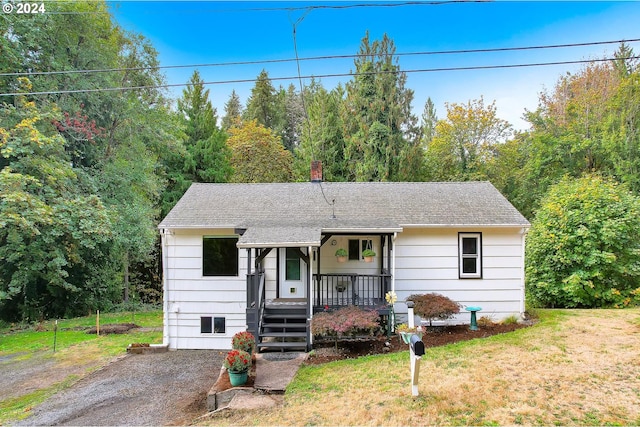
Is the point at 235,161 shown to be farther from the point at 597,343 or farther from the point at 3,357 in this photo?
the point at 597,343

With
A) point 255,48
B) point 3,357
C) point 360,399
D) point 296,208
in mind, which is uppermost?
point 255,48

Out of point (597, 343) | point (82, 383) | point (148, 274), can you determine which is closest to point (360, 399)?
point (597, 343)

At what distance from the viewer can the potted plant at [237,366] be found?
6227 millimetres

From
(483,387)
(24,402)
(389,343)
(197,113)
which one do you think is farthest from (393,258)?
(197,113)

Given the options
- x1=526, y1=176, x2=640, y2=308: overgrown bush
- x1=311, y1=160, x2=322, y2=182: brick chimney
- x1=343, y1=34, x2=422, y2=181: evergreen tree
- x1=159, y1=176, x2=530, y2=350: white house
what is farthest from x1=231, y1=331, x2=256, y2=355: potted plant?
x1=343, y1=34, x2=422, y2=181: evergreen tree

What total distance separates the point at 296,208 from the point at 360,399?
20.1 ft

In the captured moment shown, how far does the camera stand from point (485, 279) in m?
9.66

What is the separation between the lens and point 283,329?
8.60 metres

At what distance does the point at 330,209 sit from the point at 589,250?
28.9 ft

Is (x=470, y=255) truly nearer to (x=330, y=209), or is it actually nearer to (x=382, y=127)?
(x=330, y=209)

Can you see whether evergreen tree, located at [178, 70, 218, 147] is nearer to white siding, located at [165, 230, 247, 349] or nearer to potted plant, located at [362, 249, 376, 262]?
white siding, located at [165, 230, 247, 349]

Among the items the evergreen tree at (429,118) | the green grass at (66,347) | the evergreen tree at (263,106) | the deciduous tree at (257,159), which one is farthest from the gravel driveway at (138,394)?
the evergreen tree at (429,118)

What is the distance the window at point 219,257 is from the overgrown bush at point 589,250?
34.4 ft

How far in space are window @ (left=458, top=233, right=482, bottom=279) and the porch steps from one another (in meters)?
4.47
